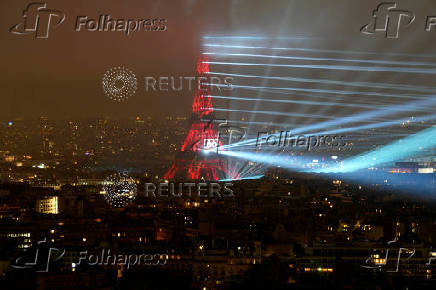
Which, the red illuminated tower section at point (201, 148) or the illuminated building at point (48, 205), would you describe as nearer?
the illuminated building at point (48, 205)

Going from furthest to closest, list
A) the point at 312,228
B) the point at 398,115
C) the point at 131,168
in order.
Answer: the point at 398,115 < the point at 131,168 < the point at 312,228

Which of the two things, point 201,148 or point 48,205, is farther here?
point 201,148

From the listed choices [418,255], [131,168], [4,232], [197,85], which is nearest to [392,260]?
[418,255]

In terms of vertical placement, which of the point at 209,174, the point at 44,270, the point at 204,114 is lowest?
the point at 44,270

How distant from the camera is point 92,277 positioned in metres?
11.3

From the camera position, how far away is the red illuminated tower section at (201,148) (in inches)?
931

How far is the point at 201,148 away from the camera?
25.0 m

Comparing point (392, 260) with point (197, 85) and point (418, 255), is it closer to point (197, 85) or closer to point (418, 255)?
point (418, 255)

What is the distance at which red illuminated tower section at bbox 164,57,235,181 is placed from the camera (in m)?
23.6

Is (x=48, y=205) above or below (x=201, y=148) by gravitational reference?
below

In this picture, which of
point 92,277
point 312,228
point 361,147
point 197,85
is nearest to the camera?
point 92,277

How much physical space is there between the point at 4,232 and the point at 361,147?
2799 centimetres

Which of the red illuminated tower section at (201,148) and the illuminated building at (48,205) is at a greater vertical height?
the red illuminated tower section at (201,148)

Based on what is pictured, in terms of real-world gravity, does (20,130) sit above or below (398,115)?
below
